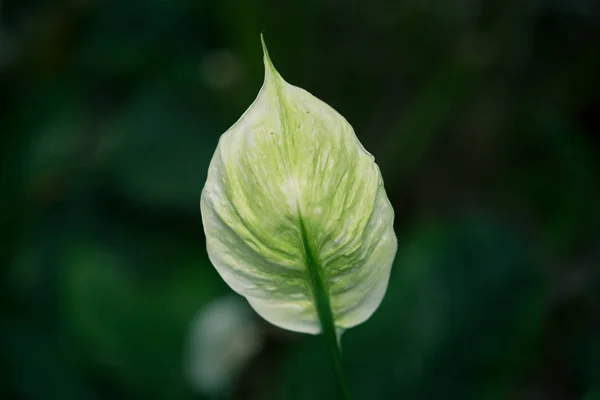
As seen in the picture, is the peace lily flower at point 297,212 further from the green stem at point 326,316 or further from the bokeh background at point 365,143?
the bokeh background at point 365,143

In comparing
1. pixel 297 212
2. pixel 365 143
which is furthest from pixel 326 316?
pixel 365 143

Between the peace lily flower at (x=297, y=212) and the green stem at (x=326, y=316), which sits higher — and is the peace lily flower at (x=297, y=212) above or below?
above

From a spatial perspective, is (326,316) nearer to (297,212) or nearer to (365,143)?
(297,212)

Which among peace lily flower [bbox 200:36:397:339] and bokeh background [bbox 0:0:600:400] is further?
bokeh background [bbox 0:0:600:400]

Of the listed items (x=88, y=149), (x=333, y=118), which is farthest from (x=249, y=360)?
(x=333, y=118)

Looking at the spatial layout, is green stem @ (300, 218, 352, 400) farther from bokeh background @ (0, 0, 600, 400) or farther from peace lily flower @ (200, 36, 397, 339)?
bokeh background @ (0, 0, 600, 400)

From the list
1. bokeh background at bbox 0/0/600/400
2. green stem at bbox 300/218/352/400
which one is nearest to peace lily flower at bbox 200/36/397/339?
green stem at bbox 300/218/352/400

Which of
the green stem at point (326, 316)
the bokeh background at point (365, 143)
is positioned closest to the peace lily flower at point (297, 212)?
the green stem at point (326, 316)
